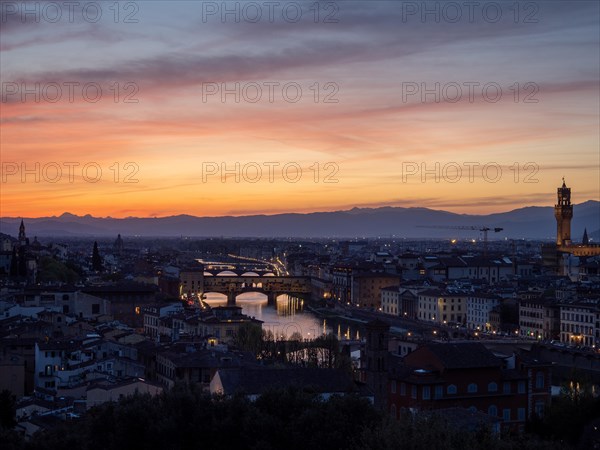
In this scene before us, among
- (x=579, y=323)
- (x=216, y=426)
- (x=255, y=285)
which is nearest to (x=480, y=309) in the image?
(x=579, y=323)

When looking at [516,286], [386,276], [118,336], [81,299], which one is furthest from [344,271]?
[118,336]

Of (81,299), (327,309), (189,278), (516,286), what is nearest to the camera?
(81,299)

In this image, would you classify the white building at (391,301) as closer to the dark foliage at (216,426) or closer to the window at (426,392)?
the window at (426,392)

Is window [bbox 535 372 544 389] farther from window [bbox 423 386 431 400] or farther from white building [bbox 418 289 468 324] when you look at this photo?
white building [bbox 418 289 468 324]

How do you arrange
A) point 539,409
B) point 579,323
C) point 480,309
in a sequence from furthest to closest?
1. point 480,309
2. point 579,323
3. point 539,409

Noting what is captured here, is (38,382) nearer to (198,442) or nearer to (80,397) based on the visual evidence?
(80,397)

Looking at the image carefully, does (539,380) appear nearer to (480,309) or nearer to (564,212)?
(480,309)
